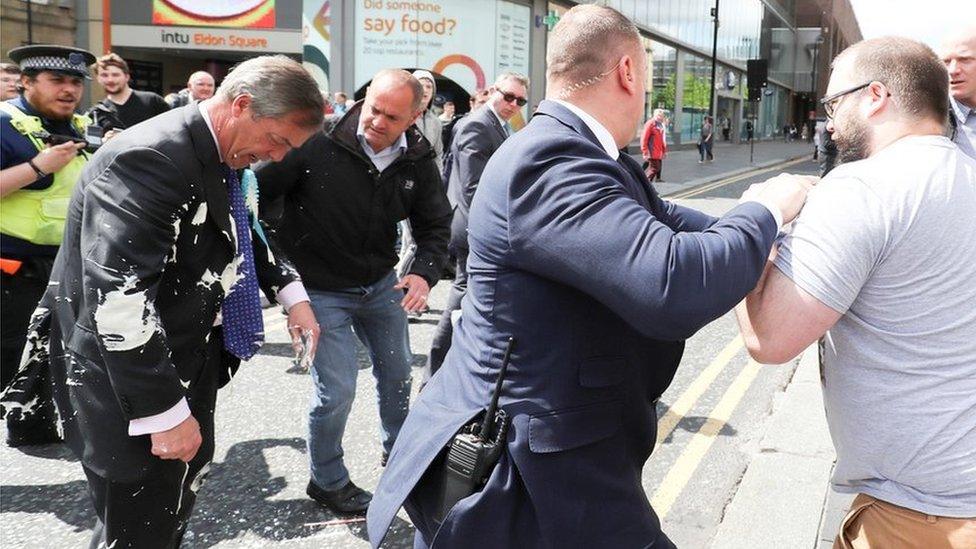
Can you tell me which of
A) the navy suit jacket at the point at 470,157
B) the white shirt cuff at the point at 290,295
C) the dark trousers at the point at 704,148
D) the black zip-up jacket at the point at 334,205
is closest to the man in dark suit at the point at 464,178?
the navy suit jacket at the point at 470,157

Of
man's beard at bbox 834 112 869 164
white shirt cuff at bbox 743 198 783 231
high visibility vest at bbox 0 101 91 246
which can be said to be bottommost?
high visibility vest at bbox 0 101 91 246

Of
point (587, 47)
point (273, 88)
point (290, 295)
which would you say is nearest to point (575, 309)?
point (587, 47)

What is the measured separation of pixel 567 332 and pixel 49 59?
11.6 ft

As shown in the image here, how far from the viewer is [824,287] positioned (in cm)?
147

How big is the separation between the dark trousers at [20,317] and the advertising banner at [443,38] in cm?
1668

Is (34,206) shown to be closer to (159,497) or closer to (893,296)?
(159,497)

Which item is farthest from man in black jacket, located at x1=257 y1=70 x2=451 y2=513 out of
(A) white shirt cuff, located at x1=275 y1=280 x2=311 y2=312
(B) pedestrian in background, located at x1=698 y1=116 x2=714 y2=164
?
(B) pedestrian in background, located at x1=698 y1=116 x2=714 y2=164

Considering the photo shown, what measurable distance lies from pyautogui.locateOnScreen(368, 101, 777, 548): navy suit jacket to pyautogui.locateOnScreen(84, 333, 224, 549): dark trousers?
869mm

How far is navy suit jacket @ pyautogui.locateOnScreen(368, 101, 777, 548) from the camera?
135cm

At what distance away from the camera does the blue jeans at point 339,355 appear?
3438 millimetres

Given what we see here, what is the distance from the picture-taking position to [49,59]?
394 cm

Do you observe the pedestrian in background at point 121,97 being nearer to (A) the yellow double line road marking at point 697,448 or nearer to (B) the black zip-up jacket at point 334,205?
(B) the black zip-up jacket at point 334,205

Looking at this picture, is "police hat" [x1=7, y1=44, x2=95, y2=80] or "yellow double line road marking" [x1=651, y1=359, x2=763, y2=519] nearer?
"yellow double line road marking" [x1=651, y1=359, x2=763, y2=519]

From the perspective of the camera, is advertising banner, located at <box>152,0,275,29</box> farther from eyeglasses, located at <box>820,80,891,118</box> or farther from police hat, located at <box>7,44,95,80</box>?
eyeglasses, located at <box>820,80,891,118</box>
